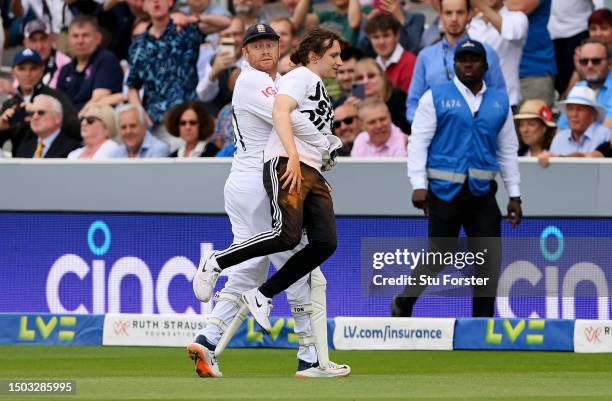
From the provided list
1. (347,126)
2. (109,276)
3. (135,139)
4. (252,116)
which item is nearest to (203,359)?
(252,116)

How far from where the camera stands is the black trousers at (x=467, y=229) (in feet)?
38.5

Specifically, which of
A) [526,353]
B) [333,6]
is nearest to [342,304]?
[526,353]

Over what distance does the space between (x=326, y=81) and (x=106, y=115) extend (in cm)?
217

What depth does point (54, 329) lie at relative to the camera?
1214 centimetres

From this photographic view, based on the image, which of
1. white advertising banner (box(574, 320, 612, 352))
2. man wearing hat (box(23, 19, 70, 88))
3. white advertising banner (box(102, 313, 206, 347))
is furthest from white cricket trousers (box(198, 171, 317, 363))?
man wearing hat (box(23, 19, 70, 88))

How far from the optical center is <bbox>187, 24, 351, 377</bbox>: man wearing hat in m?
8.85

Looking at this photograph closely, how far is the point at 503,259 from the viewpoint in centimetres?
1228

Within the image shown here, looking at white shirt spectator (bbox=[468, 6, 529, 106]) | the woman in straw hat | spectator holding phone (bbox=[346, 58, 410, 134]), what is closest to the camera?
the woman in straw hat

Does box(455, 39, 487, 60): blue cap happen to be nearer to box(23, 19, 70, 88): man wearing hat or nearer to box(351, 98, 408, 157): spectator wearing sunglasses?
box(351, 98, 408, 157): spectator wearing sunglasses

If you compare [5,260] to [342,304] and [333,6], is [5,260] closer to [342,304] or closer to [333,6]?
[342,304]

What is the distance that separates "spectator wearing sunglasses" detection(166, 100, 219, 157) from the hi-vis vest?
2986 millimetres

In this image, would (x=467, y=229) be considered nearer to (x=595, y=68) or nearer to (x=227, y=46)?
(x=595, y=68)

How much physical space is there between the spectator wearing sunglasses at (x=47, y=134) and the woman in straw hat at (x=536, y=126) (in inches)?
170

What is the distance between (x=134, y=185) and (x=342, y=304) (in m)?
2.12
